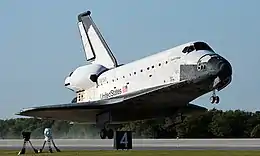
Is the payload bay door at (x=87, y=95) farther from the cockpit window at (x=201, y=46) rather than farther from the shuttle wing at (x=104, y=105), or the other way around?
the cockpit window at (x=201, y=46)

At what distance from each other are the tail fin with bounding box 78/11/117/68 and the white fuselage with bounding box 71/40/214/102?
11.5 ft

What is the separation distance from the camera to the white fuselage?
103ft

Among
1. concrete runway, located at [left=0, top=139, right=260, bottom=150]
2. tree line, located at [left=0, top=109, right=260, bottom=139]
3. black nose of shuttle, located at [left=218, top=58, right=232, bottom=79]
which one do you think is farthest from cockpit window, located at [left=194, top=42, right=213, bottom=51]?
tree line, located at [left=0, top=109, right=260, bottom=139]

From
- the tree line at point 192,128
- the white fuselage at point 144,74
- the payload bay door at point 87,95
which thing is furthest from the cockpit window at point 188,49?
the tree line at point 192,128

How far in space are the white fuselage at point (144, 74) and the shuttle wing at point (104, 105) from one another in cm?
28

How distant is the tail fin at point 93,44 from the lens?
41750 millimetres

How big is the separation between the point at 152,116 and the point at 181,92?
4284 millimetres

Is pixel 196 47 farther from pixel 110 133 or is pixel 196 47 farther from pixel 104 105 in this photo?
pixel 110 133

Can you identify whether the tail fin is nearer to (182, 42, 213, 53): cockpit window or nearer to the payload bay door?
the payload bay door

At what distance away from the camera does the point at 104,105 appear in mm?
35250

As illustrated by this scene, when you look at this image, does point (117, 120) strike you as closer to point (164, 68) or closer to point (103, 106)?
point (103, 106)

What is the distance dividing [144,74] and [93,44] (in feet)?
37.3

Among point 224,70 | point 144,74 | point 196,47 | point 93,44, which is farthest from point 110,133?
point 93,44

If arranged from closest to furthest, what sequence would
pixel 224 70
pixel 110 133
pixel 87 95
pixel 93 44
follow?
pixel 224 70 → pixel 110 133 → pixel 87 95 → pixel 93 44
